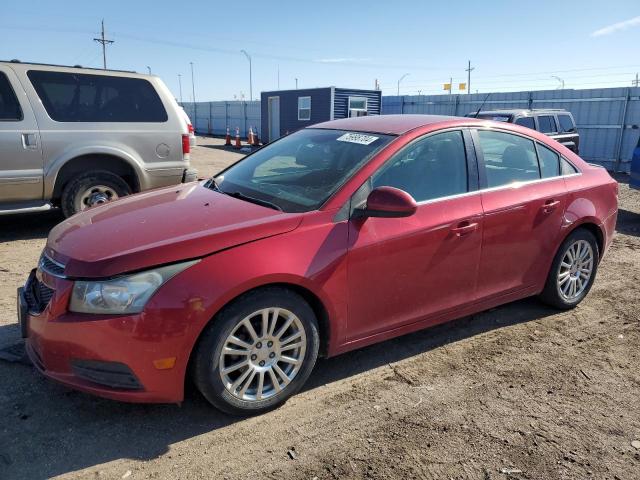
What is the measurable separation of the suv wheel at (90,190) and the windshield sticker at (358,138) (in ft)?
12.4

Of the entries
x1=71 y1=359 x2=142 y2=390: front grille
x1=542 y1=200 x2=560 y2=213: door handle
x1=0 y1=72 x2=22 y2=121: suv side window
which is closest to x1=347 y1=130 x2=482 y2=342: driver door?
x1=542 y1=200 x2=560 y2=213: door handle

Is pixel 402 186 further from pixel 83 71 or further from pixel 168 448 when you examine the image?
pixel 83 71

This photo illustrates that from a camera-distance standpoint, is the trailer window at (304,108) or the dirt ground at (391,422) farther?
the trailer window at (304,108)

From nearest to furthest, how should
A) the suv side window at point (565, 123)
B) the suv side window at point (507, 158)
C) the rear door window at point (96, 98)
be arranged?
1. the suv side window at point (507, 158)
2. the rear door window at point (96, 98)
3. the suv side window at point (565, 123)

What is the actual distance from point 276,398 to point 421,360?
1.18 meters

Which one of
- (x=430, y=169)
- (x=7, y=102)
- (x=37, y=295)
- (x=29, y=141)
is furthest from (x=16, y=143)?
(x=430, y=169)

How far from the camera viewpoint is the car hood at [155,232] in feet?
8.84

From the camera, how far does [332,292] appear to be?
3104 millimetres

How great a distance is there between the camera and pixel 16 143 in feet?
20.0

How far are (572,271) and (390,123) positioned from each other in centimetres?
212

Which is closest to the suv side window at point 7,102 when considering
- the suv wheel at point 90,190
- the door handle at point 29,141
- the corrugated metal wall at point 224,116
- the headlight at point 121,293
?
the door handle at point 29,141

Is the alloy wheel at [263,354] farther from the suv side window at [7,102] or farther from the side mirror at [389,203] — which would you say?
the suv side window at [7,102]

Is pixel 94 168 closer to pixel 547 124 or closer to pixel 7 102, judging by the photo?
pixel 7 102

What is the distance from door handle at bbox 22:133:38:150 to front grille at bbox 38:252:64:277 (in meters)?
3.73
